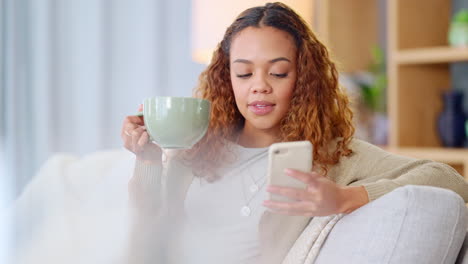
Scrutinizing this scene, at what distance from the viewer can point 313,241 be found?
0.85 meters

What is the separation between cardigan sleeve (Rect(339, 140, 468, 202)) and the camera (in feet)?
2.91

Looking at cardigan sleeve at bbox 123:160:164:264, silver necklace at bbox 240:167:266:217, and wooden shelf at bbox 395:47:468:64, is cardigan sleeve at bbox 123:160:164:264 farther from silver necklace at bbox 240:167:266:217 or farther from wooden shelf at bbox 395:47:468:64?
wooden shelf at bbox 395:47:468:64

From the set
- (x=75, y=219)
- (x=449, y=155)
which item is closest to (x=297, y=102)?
(x=75, y=219)

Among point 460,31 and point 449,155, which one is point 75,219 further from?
point 460,31

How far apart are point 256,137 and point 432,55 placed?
151 centimetres

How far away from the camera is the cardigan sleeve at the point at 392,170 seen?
89cm

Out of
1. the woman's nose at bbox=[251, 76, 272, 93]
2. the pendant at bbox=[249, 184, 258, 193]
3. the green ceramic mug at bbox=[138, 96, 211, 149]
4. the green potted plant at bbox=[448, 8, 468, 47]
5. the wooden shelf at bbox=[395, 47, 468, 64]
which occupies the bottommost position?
the pendant at bbox=[249, 184, 258, 193]

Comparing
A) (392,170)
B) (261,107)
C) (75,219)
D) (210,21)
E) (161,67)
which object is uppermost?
(210,21)

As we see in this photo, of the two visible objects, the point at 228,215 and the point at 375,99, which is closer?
the point at 228,215

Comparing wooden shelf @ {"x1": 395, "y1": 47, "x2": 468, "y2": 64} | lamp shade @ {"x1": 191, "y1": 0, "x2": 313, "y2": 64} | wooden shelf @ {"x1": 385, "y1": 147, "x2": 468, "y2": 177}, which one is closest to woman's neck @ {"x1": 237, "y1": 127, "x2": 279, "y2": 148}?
lamp shade @ {"x1": 191, "y1": 0, "x2": 313, "y2": 64}

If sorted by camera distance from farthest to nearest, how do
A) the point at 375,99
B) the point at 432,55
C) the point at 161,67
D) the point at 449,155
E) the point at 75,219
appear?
the point at 161,67 → the point at 375,99 → the point at 432,55 → the point at 449,155 → the point at 75,219

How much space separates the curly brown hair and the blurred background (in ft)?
3.21

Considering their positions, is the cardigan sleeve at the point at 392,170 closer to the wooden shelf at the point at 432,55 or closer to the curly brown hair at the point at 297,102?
the curly brown hair at the point at 297,102

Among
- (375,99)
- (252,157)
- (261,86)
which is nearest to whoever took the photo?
(261,86)
